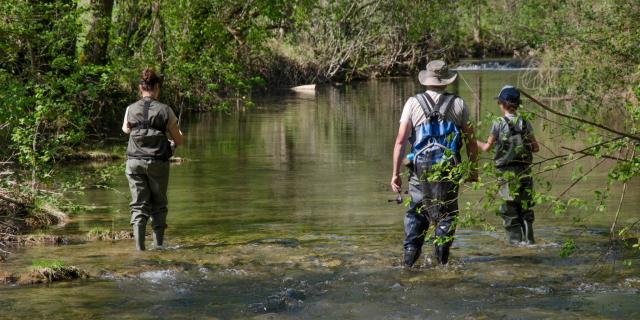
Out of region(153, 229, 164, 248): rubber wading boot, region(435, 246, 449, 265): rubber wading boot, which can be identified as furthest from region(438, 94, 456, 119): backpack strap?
region(153, 229, 164, 248): rubber wading boot

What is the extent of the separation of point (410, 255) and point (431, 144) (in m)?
0.97

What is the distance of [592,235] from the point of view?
31.9ft

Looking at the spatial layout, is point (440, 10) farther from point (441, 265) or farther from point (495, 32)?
point (441, 265)

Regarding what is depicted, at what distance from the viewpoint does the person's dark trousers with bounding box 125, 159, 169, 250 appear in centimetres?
896

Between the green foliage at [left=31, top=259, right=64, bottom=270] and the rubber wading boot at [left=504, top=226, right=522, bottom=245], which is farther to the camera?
the rubber wading boot at [left=504, top=226, right=522, bottom=245]

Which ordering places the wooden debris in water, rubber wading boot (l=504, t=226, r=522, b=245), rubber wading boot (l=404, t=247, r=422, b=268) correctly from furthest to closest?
1. the wooden debris in water
2. rubber wading boot (l=504, t=226, r=522, b=245)
3. rubber wading boot (l=404, t=247, r=422, b=268)

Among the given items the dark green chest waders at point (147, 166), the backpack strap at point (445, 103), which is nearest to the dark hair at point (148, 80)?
the dark green chest waders at point (147, 166)

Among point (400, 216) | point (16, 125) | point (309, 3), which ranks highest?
point (309, 3)

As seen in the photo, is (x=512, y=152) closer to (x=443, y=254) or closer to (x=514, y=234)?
(x=514, y=234)

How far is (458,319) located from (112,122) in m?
18.2

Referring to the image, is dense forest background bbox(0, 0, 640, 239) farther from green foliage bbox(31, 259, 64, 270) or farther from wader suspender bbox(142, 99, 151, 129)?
green foliage bbox(31, 259, 64, 270)

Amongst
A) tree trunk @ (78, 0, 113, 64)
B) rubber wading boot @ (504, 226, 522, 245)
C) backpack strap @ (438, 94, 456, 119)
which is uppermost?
tree trunk @ (78, 0, 113, 64)

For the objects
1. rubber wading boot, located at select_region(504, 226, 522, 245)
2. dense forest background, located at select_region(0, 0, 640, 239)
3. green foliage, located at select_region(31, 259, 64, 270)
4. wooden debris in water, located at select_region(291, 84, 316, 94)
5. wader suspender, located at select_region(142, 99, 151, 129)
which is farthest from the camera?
wooden debris in water, located at select_region(291, 84, 316, 94)

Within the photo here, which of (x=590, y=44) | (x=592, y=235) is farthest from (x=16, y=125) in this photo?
(x=590, y=44)
